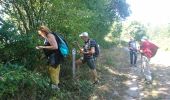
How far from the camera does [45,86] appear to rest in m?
8.80

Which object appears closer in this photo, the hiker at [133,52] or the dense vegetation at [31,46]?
the dense vegetation at [31,46]

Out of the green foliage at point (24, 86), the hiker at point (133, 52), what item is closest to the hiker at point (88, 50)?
the green foliage at point (24, 86)

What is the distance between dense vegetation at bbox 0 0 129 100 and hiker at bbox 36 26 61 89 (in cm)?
32

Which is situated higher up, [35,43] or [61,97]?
[35,43]

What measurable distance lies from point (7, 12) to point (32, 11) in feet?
2.52

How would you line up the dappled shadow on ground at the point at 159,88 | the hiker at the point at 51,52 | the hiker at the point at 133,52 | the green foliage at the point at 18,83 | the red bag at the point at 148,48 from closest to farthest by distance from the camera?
1. the green foliage at the point at 18,83
2. the hiker at the point at 51,52
3. the dappled shadow on ground at the point at 159,88
4. the red bag at the point at 148,48
5. the hiker at the point at 133,52

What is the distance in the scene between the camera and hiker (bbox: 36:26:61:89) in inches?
351

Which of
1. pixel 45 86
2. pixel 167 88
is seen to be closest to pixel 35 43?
pixel 45 86

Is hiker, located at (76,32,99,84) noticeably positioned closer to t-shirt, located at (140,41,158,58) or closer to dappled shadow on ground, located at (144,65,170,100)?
dappled shadow on ground, located at (144,65,170,100)

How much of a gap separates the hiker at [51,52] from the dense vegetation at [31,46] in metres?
0.32

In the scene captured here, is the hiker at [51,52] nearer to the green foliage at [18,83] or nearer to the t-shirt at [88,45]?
the green foliage at [18,83]

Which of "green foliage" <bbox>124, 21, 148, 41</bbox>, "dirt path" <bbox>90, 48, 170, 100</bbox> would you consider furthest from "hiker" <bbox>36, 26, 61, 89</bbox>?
"green foliage" <bbox>124, 21, 148, 41</bbox>

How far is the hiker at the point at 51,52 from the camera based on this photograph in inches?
351

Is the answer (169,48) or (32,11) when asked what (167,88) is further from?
(169,48)
